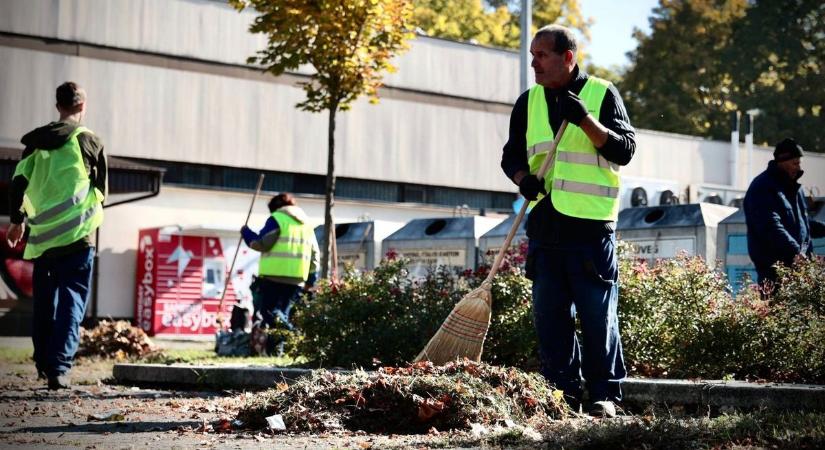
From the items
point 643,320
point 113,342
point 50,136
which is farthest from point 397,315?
point 113,342

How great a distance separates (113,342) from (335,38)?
407cm

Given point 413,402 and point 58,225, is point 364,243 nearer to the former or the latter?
point 58,225

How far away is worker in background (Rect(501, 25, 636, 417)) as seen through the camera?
23.0 feet

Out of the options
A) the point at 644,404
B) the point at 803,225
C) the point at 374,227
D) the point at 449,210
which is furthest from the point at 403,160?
the point at 644,404

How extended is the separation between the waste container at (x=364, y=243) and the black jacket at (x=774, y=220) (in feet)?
36.6

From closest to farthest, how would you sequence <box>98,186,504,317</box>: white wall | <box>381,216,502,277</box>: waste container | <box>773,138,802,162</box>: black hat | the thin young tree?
<box>773,138,802,162</box>: black hat
the thin young tree
<box>381,216,502,277</box>: waste container
<box>98,186,504,317</box>: white wall

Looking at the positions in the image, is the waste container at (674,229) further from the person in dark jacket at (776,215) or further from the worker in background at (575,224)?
the worker in background at (575,224)

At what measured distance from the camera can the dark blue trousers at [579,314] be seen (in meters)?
7.04

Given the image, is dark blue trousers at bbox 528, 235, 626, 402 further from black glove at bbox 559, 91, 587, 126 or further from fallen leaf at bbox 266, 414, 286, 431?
fallen leaf at bbox 266, 414, 286, 431

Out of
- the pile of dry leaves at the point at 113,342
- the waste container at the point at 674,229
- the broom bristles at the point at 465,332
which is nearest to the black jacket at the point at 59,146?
the broom bristles at the point at 465,332

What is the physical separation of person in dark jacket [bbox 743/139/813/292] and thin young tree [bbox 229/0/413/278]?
523 cm

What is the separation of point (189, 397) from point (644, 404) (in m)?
3.50

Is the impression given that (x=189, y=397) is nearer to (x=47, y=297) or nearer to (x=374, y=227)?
(x=47, y=297)

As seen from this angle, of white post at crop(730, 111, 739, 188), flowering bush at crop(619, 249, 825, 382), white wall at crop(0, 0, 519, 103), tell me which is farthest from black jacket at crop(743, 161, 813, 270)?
white post at crop(730, 111, 739, 188)
